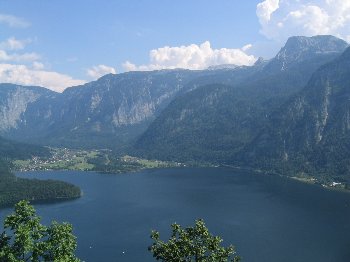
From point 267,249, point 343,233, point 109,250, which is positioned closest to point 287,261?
point 267,249

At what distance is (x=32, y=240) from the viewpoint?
5047cm

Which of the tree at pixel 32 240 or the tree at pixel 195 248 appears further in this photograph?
the tree at pixel 32 240

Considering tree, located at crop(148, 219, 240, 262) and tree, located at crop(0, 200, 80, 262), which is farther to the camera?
tree, located at crop(0, 200, 80, 262)

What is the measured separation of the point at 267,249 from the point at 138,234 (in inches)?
1915

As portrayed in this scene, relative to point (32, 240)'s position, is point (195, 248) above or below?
above

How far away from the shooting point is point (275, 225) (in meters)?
189

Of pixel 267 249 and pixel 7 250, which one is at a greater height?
pixel 7 250

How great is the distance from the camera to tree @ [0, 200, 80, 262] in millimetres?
49062

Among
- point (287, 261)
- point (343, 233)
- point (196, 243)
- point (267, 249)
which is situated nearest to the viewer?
point (196, 243)

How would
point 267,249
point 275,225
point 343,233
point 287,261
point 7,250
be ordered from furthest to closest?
point 275,225 → point 343,233 → point 267,249 → point 287,261 → point 7,250

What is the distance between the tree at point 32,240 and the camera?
49062 mm

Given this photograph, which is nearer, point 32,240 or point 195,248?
point 195,248

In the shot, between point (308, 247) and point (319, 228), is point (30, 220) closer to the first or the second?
point (308, 247)

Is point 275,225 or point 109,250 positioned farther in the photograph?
point 275,225
